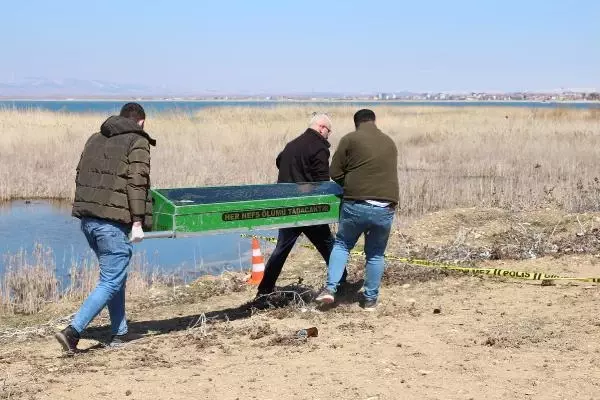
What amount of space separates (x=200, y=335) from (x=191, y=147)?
1753 cm

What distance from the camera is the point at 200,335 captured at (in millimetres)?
6609

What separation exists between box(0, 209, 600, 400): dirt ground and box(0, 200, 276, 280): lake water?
206 centimetres

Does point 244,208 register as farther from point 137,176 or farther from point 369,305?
point 369,305

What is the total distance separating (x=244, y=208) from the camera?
6844mm

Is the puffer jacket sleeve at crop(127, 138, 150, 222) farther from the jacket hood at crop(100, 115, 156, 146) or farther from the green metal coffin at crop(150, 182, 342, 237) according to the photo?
the green metal coffin at crop(150, 182, 342, 237)

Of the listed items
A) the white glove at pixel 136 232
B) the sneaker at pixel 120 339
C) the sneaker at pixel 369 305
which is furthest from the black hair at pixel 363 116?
the sneaker at pixel 120 339

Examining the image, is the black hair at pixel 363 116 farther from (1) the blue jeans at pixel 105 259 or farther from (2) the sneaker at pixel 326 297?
(1) the blue jeans at pixel 105 259

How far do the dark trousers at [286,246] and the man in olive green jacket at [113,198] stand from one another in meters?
1.68

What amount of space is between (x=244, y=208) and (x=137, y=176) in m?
1.16

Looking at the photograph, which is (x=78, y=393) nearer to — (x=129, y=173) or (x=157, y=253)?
(x=129, y=173)

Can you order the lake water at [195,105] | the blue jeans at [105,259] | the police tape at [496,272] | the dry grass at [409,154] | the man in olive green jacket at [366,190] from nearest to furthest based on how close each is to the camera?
1. the blue jeans at [105,259]
2. the man in olive green jacket at [366,190]
3. the police tape at [496,272]
4. the dry grass at [409,154]
5. the lake water at [195,105]

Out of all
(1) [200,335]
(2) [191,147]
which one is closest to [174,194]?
(1) [200,335]

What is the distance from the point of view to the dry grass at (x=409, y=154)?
16344 millimetres

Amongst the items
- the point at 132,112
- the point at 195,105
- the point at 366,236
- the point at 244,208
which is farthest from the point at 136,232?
the point at 195,105
